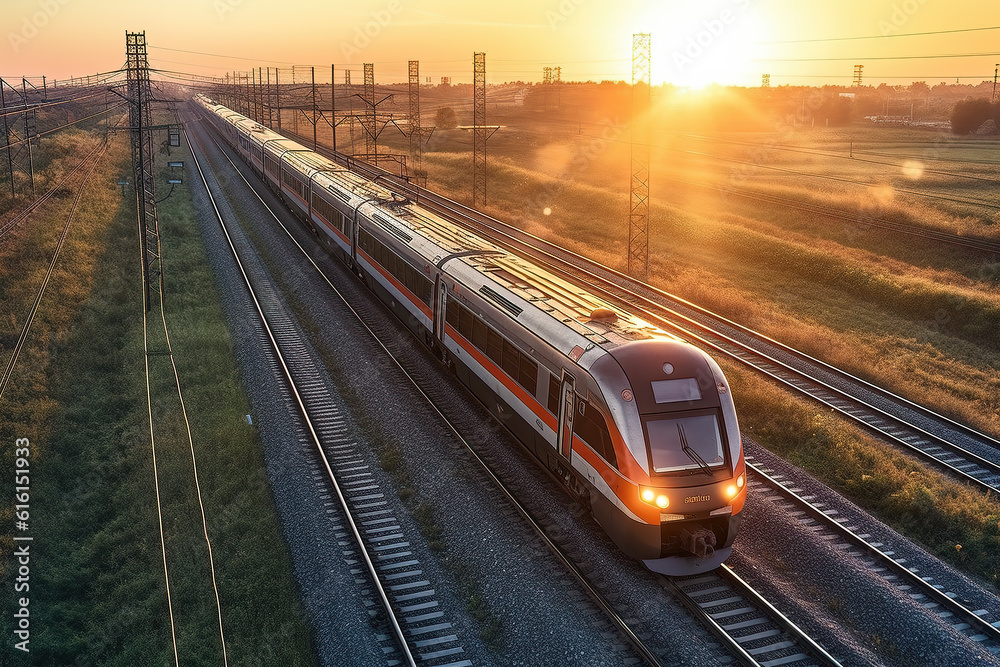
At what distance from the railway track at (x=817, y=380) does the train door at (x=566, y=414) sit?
9.37 meters

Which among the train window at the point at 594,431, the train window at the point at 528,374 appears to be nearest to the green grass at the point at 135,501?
the train window at the point at 594,431

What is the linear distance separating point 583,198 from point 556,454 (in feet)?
151

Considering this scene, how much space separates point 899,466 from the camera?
659 inches

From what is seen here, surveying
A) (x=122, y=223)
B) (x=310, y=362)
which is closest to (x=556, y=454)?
(x=310, y=362)

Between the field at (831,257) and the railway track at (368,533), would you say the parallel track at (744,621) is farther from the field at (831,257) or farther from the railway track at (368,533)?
the field at (831,257)

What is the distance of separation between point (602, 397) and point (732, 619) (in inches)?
156

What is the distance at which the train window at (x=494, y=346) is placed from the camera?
16.5 m

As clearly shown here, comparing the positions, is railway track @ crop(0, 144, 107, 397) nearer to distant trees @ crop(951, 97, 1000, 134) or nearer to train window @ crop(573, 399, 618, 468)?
train window @ crop(573, 399, 618, 468)

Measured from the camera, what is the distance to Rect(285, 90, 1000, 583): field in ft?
54.7

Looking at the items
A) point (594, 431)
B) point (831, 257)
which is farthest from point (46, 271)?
point (831, 257)

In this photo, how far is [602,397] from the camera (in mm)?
12273

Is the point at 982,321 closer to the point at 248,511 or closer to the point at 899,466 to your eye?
the point at 899,466

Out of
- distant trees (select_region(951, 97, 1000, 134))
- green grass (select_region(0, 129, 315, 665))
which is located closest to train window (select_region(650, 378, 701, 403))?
green grass (select_region(0, 129, 315, 665))

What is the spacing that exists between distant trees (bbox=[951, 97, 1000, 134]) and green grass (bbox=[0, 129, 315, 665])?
10789 cm
